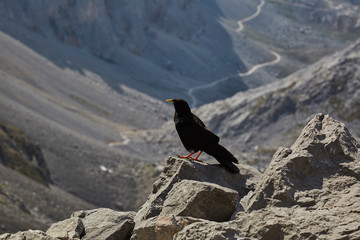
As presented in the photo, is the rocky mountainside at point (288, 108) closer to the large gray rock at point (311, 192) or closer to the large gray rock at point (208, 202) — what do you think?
the large gray rock at point (311, 192)

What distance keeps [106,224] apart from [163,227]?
107 inches

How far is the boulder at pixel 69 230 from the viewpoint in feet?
43.8

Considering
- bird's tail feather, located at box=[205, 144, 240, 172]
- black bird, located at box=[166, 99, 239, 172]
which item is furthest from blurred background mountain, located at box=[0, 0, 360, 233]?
bird's tail feather, located at box=[205, 144, 240, 172]

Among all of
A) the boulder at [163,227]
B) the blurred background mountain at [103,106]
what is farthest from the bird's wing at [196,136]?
the blurred background mountain at [103,106]

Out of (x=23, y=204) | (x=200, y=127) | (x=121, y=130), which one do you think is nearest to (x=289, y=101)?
(x=121, y=130)

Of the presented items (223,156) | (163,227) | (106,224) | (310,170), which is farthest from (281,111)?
(163,227)

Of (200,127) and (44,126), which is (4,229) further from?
(44,126)

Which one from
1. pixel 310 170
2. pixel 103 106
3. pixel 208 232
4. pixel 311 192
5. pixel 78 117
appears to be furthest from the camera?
pixel 103 106

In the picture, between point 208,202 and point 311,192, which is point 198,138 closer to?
point 208,202

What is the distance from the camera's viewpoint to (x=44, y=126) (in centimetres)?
8888

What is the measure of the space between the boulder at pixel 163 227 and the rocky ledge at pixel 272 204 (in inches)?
0.8

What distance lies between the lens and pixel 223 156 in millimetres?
13922

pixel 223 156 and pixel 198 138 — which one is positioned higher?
pixel 198 138

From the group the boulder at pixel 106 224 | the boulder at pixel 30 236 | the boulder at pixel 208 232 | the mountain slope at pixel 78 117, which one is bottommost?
the boulder at pixel 30 236
